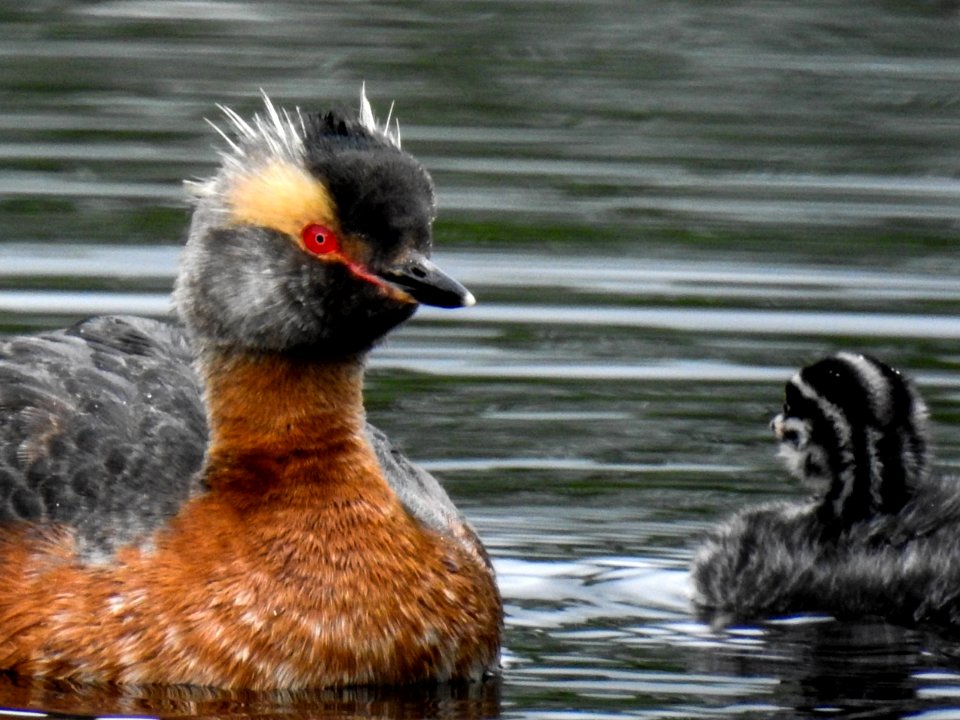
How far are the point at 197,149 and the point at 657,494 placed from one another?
19.4 feet

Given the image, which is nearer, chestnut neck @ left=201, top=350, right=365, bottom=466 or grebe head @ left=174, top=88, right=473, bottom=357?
grebe head @ left=174, top=88, right=473, bottom=357

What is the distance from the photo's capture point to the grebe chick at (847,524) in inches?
352

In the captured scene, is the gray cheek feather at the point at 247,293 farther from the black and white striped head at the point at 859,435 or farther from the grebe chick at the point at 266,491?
the black and white striped head at the point at 859,435

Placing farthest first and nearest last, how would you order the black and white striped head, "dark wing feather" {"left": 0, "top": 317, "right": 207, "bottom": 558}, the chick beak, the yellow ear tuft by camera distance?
1. the black and white striped head
2. "dark wing feather" {"left": 0, "top": 317, "right": 207, "bottom": 558}
3. the yellow ear tuft
4. the chick beak

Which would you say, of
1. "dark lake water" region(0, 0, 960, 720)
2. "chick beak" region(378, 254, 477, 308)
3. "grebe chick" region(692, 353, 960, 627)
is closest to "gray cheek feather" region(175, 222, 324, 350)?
"chick beak" region(378, 254, 477, 308)

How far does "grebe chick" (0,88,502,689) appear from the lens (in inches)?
309

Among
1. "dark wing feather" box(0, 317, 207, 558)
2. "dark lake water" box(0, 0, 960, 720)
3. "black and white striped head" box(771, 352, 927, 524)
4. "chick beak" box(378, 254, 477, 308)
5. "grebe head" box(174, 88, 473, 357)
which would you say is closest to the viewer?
"chick beak" box(378, 254, 477, 308)

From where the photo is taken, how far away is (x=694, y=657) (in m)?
8.38

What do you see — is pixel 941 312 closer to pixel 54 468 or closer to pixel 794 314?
pixel 794 314

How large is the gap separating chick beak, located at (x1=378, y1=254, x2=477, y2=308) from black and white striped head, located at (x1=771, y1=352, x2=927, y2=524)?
198cm

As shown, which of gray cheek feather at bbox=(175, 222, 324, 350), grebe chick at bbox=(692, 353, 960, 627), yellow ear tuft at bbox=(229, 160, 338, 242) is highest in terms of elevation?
yellow ear tuft at bbox=(229, 160, 338, 242)

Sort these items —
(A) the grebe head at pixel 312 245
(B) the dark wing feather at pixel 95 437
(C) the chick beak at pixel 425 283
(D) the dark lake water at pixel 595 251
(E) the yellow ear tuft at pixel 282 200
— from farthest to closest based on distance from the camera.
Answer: (D) the dark lake water at pixel 595 251
(B) the dark wing feather at pixel 95 437
(E) the yellow ear tuft at pixel 282 200
(A) the grebe head at pixel 312 245
(C) the chick beak at pixel 425 283

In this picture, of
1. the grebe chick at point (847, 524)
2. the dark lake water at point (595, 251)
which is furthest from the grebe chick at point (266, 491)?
the grebe chick at point (847, 524)

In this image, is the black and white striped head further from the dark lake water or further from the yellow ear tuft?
the yellow ear tuft
